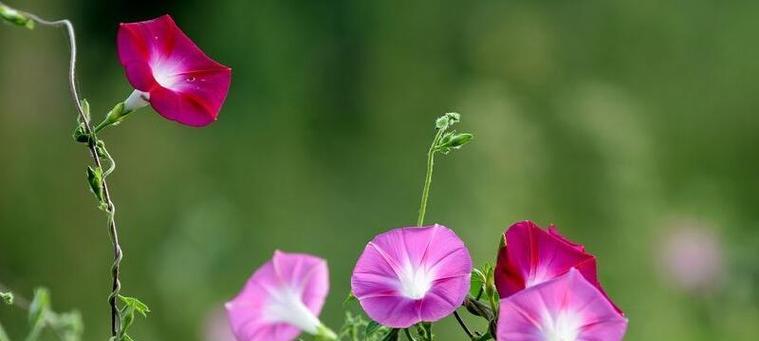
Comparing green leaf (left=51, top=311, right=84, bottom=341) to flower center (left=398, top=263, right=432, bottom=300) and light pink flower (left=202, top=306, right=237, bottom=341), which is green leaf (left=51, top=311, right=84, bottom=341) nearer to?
flower center (left=398, top=263, right=432, bottom=300)

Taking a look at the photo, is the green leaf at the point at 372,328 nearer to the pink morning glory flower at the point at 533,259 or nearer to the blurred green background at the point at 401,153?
the pink morning glory flower at the point at 533,259

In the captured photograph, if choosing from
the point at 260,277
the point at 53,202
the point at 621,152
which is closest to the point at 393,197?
the point at 53,202

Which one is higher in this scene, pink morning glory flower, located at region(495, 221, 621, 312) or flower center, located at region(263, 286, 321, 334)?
pink morning glory flower, located at region(495, 221, 621, 312)

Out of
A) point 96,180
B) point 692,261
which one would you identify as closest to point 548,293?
point 96,180

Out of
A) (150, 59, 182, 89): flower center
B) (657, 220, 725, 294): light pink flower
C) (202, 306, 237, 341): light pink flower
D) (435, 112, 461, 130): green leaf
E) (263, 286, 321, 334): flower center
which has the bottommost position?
(202, 306, 237, 341): light pink flower

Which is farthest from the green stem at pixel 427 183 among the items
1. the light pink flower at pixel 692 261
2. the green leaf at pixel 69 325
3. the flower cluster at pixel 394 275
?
the light pink flower at pixel 692 261

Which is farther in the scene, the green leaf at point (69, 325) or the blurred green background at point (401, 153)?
the blurred green background at point (401, 153)

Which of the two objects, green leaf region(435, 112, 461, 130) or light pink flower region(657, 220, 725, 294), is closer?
green leaf region(435, 112, 461, 130)

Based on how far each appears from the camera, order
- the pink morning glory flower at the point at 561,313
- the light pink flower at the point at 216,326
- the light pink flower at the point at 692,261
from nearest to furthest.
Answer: the pink morning glory flower at the point at 561,313 < the light pink flower at the point at 216,326 < the light pink flower at the point at 692,261

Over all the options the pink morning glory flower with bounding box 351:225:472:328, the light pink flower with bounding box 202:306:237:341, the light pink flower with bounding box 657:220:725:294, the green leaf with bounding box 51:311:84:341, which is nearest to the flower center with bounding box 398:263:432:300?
the pink morning glory flower with bounding box 351:225:472:328
